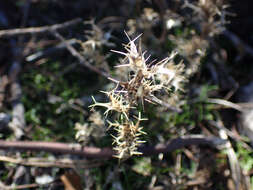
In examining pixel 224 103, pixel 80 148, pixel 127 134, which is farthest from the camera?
pixel 224 103

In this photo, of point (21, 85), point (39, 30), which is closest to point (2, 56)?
point (21, 85)

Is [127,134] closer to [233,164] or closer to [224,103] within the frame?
[233,164]

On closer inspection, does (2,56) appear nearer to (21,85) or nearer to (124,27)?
(21,85)

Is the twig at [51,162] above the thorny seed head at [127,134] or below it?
below

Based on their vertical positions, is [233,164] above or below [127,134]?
below

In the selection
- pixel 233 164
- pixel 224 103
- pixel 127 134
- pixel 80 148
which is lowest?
pixel 233 164

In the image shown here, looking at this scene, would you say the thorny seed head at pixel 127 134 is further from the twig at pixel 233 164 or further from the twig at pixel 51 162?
the twig at pixel 233 164

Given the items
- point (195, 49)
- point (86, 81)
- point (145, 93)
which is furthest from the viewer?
point (86, 81)

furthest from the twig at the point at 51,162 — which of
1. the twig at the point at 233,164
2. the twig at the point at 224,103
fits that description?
the twig at the point at 224,103

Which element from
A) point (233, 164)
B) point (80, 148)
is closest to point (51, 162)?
point (80, 148)

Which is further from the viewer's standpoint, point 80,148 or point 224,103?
point 224,103

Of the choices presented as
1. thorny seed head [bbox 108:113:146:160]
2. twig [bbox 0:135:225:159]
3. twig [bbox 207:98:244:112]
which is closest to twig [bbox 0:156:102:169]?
twig [bbox 0:135:225:159]
